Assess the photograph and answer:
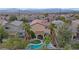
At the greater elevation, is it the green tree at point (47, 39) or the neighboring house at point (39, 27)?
the neighboring house at point (39, 27)

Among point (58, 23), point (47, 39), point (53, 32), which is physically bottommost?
point (47, 39)

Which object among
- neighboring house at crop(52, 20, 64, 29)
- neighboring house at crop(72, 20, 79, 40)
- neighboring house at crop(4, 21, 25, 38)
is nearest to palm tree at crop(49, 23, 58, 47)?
neighboring house at crop(52, 20, 64, 29)

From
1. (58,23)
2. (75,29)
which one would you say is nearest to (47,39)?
(58,23)

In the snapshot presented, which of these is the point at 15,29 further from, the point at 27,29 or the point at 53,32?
the point at 53,32

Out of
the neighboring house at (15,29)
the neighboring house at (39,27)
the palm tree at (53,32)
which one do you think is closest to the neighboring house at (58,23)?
the palm tree at (53,32)

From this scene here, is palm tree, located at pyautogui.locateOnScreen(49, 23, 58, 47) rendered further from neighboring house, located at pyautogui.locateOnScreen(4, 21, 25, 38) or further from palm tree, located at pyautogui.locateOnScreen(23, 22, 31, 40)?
neighboring house, located at pyautogui.locateOnScreen(4, 21, 25, 38)

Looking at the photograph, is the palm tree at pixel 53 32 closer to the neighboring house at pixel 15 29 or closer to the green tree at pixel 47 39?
the green tree at pixel 47 39
